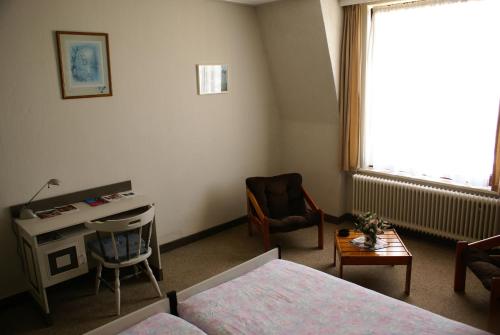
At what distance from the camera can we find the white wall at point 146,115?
3.18m

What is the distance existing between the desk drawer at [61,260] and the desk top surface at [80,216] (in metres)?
0.13

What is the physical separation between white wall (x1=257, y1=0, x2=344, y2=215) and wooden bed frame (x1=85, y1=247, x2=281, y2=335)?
2.31 metres

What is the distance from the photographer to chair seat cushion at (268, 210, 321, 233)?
161 inches

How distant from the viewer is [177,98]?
4.17 m

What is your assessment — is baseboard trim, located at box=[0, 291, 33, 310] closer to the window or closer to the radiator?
the radiator

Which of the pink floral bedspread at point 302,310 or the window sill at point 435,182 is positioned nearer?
the pink floral bedspread at point 302,310

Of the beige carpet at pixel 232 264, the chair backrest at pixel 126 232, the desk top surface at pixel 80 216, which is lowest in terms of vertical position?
the beige carpet at pixel 232 264

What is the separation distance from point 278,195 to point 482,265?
2074 millimetres

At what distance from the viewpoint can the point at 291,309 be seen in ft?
7.46

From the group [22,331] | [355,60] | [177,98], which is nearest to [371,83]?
[355,60]

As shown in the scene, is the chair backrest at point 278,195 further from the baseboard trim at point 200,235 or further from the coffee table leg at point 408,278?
the coffee table leg at point 408,278

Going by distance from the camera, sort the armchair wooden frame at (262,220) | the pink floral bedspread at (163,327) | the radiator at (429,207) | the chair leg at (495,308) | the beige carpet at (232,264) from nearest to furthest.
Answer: the pink floral bedspread at (163,327), the chair leg at (495,308), the beige carpet at (232,264), the radiator at (429,207), the armchair wooden frame at (262,220)

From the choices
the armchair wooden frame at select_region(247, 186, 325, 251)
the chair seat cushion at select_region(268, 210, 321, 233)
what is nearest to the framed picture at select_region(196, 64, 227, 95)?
the armchair wooden frame at select_region(247, 186, 325, 251)

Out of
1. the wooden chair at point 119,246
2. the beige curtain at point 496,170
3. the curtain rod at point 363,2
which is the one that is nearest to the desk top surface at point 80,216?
the wooden chair at point 119,246
